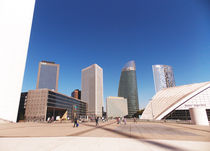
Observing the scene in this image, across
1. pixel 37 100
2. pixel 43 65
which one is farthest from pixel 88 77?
pixel 37 100

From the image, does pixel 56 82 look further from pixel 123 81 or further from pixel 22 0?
pixel 22 0

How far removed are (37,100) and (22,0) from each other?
5797 centimetres

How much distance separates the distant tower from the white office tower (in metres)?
49.0

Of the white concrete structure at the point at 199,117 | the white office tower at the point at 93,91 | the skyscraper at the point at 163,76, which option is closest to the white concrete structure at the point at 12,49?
the white concrete structure at the point at 199,117

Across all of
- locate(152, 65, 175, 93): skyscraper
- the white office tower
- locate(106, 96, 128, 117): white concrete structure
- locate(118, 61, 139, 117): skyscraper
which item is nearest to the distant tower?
the white office tower

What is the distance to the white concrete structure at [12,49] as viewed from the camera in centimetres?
2769

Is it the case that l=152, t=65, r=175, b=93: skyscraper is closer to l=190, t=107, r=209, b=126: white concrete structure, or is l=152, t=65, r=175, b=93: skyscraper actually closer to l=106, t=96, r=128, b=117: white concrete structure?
l=106, t=96, r=128, b=117: white concrete structure

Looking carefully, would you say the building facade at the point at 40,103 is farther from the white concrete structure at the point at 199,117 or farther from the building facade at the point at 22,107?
the white concrete structure at the point at 199,117

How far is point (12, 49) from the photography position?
3023 cm

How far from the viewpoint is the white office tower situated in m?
174

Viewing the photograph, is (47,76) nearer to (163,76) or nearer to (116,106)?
(116,106)

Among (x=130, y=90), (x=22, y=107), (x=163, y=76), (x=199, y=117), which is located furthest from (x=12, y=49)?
(x=163, y=76)

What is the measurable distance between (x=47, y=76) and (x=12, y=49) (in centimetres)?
16758

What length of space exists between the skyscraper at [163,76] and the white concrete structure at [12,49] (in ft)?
602
